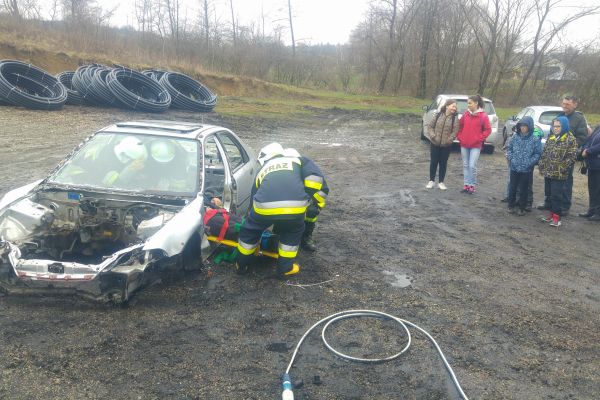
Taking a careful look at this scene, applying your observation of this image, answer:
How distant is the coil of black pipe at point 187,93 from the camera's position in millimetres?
18328

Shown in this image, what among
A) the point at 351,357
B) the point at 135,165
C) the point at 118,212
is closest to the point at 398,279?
the point at 351,357

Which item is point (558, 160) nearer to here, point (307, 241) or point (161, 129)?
point (307, 241)

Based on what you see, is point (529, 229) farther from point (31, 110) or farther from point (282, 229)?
point (31, 110)

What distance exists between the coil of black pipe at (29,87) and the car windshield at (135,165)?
1165 cm

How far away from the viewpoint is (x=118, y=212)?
452cm

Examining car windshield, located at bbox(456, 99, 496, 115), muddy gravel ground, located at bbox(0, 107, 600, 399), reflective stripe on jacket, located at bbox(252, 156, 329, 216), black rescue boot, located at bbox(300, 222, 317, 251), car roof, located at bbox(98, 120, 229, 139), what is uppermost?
car windshield, located at bbox(456, 99, 496, 115)

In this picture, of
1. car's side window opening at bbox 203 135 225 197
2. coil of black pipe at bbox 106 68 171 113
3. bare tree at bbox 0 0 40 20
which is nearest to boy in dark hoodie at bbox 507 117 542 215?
car's side window opening at bbox 203 135 225 197

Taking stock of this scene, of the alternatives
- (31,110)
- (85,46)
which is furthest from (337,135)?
(85,46)

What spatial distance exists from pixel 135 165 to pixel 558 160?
19.0ft

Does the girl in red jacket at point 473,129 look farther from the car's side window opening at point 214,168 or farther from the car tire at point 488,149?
the car tire at point 488,149

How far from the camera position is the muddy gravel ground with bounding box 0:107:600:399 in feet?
10.6

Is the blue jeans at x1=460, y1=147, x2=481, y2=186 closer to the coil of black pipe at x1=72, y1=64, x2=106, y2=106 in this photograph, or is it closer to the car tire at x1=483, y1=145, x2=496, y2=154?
the car tire at x1=483, y1=145, x2=496, y2=154

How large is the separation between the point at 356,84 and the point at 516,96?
38.5 ft

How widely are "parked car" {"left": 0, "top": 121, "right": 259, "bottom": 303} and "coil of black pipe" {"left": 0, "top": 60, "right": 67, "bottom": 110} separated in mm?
11617
